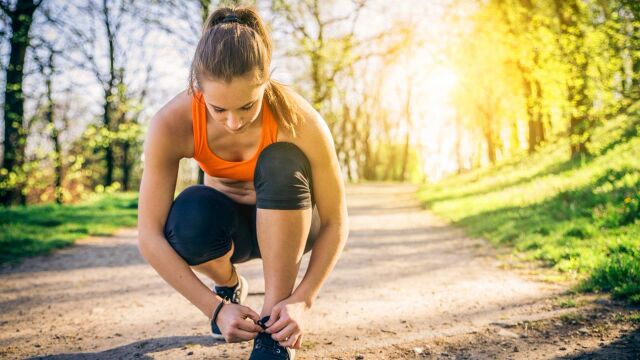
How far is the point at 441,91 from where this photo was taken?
28.6 m

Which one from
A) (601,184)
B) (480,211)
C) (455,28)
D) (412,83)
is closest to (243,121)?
(601,184)

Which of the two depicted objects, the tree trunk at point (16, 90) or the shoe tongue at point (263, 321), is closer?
the shoe tongue at point (263, 321)

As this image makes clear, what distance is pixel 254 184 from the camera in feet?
6.60

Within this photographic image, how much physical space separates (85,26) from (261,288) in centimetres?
1187

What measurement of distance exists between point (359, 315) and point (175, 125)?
1568 millimetres

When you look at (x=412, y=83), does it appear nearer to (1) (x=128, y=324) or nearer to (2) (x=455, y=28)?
(2) (x=455, y=28)

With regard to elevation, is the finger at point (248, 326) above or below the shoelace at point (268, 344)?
above

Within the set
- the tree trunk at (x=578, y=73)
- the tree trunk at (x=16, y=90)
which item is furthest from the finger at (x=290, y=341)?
the tree trunk at (x=16, y=90)

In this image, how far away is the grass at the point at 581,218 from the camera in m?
3.19

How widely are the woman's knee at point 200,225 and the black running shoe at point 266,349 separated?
1.31 feet

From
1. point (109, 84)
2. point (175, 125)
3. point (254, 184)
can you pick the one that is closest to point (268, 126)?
point (254, 184)

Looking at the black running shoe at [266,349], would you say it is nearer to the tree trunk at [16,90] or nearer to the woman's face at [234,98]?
the woman's face at [234,98]

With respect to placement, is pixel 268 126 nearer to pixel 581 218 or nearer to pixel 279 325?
pixel 279 325

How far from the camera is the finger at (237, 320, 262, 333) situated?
68.9 inches
